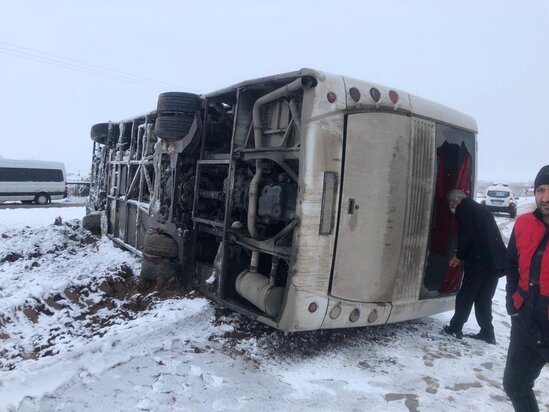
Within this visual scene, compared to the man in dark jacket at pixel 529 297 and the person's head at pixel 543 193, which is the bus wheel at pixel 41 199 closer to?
the man in dark jacket at pixel 529 297

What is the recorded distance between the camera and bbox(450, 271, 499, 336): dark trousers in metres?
4.39

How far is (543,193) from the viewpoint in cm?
247

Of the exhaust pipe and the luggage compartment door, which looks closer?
the luggage compartment door

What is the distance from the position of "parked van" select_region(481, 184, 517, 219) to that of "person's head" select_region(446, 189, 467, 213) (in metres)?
20.0

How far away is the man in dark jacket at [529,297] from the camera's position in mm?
2406

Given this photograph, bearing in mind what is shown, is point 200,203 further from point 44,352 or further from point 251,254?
point 44,352

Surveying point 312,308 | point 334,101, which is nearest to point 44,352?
point 312,308

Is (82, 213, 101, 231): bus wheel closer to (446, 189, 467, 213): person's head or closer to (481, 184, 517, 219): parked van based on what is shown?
(446, 189, 467, 213): person's head

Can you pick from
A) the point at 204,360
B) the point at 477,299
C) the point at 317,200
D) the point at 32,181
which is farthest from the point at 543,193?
the point at 32,181

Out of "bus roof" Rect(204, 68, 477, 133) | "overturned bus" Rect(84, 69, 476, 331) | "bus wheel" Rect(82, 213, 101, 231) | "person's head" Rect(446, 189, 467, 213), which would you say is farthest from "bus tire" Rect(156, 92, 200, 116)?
"bus wheel" Rect(82, 213, 101, 231)

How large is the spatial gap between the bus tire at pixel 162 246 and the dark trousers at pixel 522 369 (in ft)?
11.8

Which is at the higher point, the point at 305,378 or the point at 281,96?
the point at 281,96

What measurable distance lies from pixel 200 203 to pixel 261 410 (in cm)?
267

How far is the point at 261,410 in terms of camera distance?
2.86m
